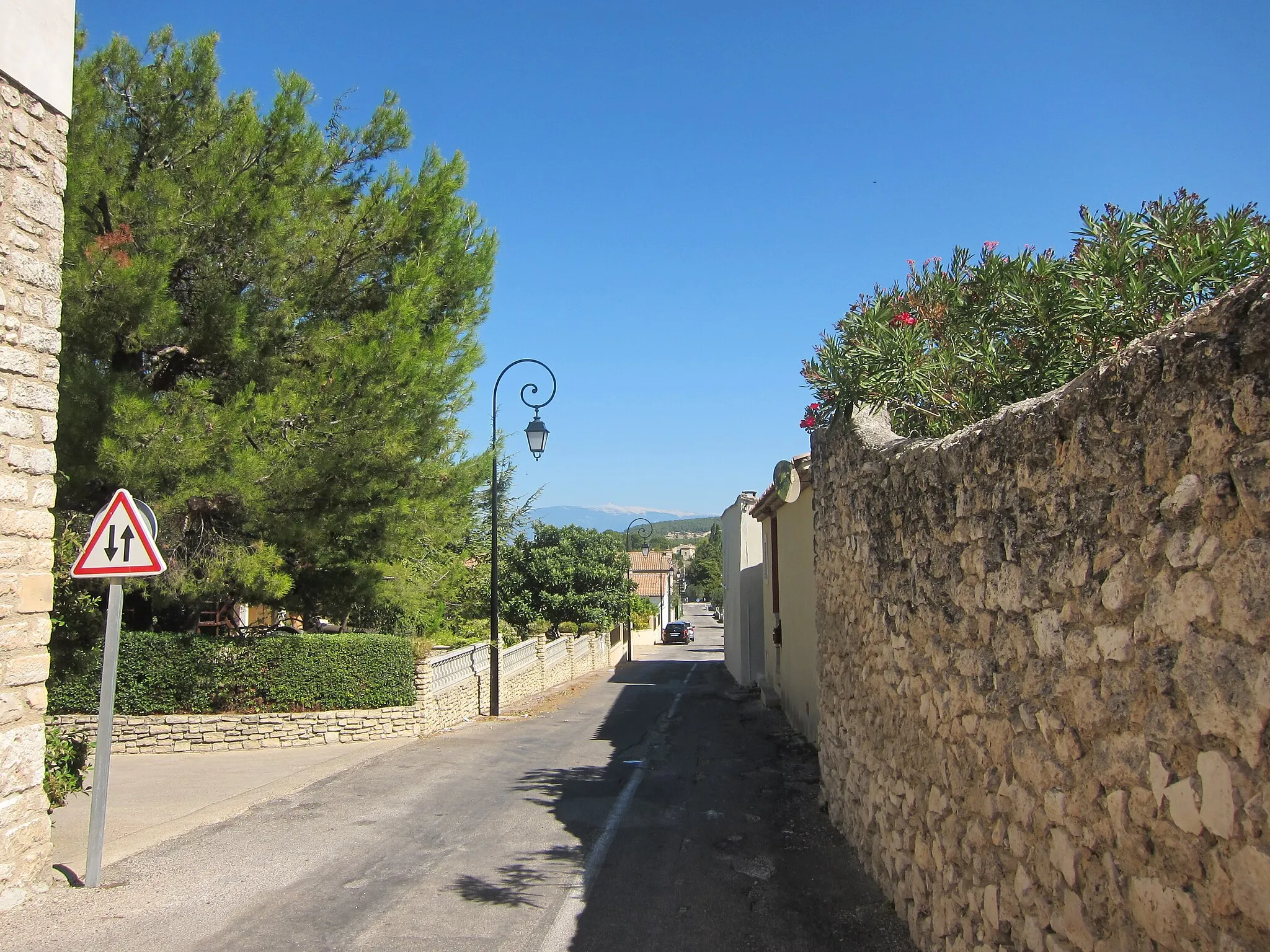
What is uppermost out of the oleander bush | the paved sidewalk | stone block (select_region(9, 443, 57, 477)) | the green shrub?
the oleander bush

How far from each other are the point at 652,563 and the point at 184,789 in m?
68.1

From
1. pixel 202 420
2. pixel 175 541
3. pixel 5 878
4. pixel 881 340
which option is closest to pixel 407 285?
pixel 202 420

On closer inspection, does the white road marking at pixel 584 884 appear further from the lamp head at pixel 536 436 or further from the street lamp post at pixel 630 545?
the street lamp post at pixel 630 545

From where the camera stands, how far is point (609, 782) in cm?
1023

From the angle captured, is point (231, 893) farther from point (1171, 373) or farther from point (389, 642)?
point (389, 642)

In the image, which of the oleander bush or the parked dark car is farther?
the parked dark car

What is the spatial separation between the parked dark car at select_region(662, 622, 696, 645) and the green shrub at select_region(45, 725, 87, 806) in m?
52.7

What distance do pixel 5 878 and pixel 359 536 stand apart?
823 cm

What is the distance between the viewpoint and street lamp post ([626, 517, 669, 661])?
34.8 metres

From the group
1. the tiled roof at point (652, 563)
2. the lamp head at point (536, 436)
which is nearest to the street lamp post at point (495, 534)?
the lamp head at point (536, 436)

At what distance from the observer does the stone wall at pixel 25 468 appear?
18.3ft

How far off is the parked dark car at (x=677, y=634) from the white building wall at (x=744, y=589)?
29.6m

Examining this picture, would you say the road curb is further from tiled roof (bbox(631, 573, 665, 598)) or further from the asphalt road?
tiled roof (bbox(631, 573, 665, 598))

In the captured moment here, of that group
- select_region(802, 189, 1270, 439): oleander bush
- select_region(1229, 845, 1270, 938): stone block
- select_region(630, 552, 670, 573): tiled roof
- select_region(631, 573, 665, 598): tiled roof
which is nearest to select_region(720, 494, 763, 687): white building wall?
select_region(802, 189, 1270, 439): oleander bush
